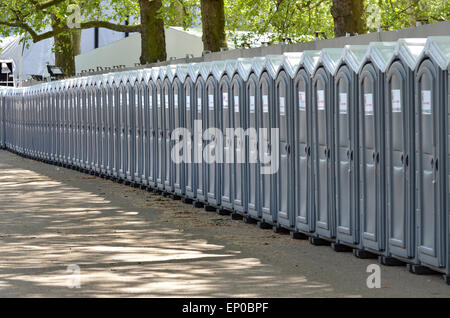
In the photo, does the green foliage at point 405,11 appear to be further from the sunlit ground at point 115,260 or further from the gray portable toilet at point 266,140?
the gray portable toilet at point 266,140

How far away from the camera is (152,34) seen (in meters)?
28.6

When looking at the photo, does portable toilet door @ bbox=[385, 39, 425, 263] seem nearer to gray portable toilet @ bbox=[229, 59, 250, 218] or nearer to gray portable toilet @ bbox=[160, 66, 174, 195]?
gray portable toilet @ bbox=[229, 59, 250, 218]

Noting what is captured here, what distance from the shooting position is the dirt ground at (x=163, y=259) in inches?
340

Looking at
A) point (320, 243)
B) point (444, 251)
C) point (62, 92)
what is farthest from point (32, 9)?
point (444, 251)

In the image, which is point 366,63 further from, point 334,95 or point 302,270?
point 302,270

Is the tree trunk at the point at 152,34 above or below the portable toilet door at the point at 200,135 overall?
above

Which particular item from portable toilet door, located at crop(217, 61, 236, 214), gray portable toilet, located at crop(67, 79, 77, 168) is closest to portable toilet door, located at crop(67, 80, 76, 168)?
gray portable toilet, located at crop(67, 79, 77, 168)

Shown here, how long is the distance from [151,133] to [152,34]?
10693 mm

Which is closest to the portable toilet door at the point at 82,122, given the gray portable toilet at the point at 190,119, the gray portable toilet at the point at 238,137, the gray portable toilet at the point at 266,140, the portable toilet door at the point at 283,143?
the gray portable toilet at the point at 190,119

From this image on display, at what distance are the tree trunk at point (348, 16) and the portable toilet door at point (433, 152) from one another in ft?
35.0

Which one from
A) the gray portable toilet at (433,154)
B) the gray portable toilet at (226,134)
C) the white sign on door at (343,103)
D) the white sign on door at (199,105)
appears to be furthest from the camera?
the white sign on door at (199,105)

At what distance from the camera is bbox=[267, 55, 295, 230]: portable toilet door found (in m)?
12.1

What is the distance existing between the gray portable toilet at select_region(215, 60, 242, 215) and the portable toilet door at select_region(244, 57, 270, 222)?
0.37 metres

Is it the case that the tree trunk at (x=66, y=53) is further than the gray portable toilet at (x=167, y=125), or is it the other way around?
the tree trunk at (x=66, y=53)
